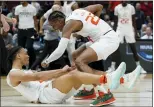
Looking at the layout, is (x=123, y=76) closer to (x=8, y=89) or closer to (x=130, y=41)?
(x=8, y=89)

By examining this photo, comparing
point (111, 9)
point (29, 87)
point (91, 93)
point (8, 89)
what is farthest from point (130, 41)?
point (29, 87)

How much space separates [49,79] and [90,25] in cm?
108

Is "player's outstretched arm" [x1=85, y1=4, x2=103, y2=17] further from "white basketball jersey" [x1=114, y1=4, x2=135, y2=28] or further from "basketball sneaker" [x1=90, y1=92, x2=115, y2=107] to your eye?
"white basketball jersey" [x1=114, y1=4, x2=135, y2=28]

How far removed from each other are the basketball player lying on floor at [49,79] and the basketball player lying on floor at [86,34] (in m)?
0.32

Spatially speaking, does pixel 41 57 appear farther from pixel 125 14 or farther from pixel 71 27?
pixel 71 27

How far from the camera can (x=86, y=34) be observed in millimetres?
6352

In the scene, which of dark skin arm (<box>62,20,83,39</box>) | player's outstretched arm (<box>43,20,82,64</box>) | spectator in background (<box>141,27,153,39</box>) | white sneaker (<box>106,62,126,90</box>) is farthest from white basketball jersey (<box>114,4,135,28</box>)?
white sneaker (<box>106,62,126,90</box>)

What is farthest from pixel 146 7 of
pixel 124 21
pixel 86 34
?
pixel 86 34

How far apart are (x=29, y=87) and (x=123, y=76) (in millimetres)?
1315

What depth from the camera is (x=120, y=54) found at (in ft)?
38.8

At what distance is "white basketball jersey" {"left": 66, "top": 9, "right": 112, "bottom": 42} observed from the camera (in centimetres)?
624

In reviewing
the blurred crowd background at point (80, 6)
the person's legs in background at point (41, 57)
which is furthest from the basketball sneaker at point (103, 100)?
the person's legs in background at point (41, 57)

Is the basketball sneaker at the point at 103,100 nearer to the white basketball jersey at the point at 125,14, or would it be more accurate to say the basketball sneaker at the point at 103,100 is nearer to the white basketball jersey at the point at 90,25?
the white basketball jersey at the point at 90,25

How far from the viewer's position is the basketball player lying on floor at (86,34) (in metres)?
5.98
